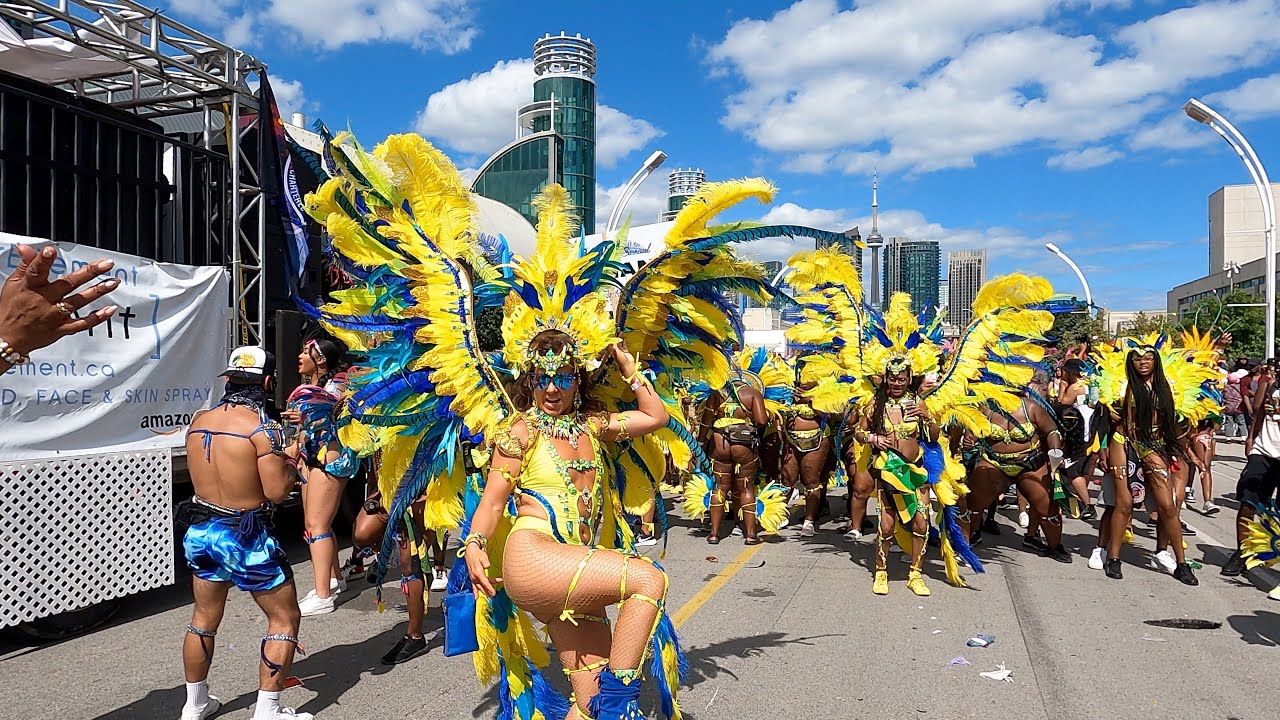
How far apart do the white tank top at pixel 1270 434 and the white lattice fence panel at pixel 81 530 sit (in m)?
8.32

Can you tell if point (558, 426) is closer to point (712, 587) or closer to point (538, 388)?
point (538, 388)

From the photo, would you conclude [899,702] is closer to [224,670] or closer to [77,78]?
[224,670]

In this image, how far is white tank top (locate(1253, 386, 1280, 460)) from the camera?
6.49 m

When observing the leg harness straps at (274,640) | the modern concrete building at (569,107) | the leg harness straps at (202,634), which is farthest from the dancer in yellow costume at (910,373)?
the modern concrete building at (569,107)

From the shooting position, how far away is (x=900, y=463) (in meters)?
6.43

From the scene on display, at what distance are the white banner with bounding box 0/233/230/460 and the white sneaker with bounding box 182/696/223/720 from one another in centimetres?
259

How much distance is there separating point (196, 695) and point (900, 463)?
4.88 metres

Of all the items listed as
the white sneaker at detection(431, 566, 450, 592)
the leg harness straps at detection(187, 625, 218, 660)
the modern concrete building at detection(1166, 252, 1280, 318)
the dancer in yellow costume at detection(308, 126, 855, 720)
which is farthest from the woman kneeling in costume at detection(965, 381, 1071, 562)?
the modern concrete building at detection(1166, 252, 1280, 318)

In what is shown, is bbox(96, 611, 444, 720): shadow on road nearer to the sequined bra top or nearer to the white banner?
the sequined bra top

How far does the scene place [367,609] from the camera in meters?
6.17

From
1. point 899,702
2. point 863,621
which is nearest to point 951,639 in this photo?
point 863,621

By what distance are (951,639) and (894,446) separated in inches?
63.6

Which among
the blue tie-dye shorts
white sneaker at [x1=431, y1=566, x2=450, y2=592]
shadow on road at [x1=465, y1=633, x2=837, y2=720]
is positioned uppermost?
the blue tie-dye shorts

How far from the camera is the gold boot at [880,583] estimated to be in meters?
6.39
